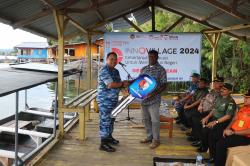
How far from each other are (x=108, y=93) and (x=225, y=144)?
1696 millimetres

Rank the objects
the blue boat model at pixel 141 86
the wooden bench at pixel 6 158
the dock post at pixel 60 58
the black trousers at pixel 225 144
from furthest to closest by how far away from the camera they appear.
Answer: the dock post at pixel 60 58, the wooden bench at pixel 6 158, the blue boat model at pixel 141 86, the black trousers at pixel 225 144

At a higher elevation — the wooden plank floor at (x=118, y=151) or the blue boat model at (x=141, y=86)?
the blue boat model at (x=141, y=86)

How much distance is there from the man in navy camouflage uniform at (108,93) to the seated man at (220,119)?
1.24m

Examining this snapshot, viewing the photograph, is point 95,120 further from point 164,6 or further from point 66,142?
point 164,6

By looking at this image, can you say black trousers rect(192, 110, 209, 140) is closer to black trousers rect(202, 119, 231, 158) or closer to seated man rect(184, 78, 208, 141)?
seated man rect(184, 78, 208, 141)

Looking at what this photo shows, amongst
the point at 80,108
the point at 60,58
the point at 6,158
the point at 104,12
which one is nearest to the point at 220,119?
the point at 80,108

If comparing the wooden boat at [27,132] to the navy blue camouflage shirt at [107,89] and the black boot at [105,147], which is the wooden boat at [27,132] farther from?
the navy blue camouflage shirt at [107,89]

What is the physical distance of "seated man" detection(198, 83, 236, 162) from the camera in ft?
14.2

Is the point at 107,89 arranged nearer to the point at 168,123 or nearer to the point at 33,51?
the point at 168,123

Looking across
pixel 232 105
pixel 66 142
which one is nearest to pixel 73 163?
pixel 66 142

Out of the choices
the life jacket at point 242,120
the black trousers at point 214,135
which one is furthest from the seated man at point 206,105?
the life jacket at point 242,120

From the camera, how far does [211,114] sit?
4887 millimetres

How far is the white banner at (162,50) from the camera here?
25.7 ft

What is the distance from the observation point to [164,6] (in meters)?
8.32
